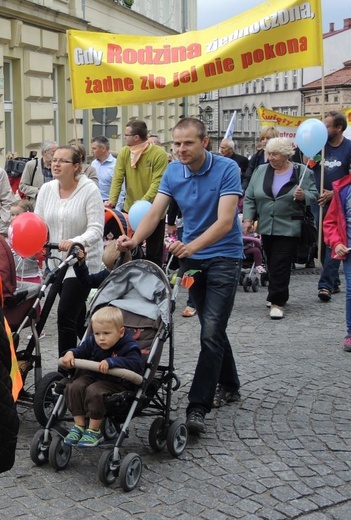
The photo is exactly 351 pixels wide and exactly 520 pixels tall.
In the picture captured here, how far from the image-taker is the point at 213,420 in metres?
6.14

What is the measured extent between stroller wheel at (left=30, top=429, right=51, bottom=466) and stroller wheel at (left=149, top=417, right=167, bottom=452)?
0.60 meters

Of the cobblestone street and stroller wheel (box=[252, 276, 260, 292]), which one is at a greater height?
stroller wheel (box=[252, 276, 260, 292])

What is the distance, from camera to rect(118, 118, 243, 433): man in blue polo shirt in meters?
5.69

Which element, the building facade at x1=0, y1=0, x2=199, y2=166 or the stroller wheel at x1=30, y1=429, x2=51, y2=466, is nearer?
the stroller wheel at x1=30, y1=429, x2=51, y2=466

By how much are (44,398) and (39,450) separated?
0.69 meters

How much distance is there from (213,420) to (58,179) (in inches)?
77.8

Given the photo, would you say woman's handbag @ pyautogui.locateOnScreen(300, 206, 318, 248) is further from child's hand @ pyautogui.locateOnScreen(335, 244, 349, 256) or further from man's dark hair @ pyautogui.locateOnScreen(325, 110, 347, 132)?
child's hand @ pyautogui.locateOnScreen(335, 244, 349, 256)

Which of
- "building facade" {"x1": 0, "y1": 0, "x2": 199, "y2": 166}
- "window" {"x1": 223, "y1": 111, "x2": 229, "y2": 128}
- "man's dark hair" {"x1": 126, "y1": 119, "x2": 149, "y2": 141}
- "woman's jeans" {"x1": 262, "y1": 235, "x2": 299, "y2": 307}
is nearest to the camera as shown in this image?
"woman's jeans" {"x1": 262, "y1": 235, "x2": 299, "y2": 307}

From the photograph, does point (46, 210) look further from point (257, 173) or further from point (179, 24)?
point (179, 24)

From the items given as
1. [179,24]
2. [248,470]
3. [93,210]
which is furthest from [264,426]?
[179,24]

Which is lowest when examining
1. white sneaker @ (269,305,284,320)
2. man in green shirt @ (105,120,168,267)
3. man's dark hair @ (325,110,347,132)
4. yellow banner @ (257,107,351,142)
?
white sneaker @ (269,305,284,320)

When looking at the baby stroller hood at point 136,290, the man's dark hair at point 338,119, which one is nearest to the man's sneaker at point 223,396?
the baby stroller hood at point 136,290

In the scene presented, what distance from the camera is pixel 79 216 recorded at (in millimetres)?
6590

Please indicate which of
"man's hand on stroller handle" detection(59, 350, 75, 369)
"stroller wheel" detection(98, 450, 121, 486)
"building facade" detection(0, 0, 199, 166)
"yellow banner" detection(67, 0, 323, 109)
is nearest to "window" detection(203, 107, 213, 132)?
"building facade" detection(0, 0, 199, 166)
